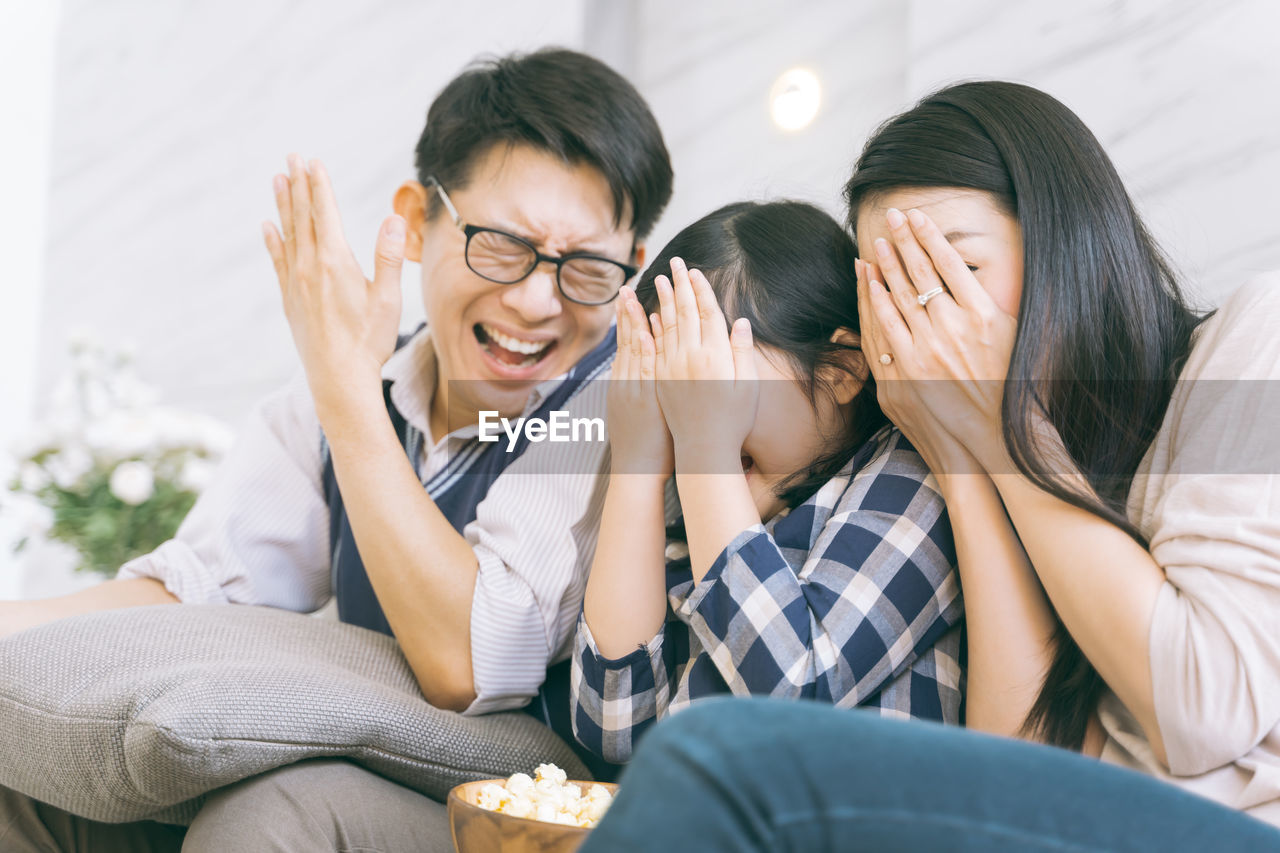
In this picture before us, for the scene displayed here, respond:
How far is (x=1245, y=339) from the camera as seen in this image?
0.76 meters

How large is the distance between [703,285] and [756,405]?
133mm

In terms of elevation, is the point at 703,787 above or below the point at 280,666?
above

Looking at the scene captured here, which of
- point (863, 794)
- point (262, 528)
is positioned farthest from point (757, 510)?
point (262, 528)

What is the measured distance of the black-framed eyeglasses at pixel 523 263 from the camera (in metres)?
1.21

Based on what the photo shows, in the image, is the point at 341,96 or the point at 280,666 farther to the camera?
the point at 341,96

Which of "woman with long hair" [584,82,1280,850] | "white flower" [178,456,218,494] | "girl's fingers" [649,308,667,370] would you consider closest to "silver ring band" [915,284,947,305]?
"woman with long hair" [584,82,1280,850]

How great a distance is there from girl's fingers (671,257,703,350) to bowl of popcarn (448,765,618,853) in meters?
0.42

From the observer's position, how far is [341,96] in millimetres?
2125

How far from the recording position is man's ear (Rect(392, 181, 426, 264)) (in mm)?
1356

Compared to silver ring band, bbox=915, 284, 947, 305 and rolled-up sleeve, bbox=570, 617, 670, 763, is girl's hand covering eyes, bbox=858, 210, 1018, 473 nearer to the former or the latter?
silver ring band, bbox=915, 284, 947, 305

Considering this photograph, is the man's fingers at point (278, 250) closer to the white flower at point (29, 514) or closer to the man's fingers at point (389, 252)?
the man's fingers at point (389, 252)

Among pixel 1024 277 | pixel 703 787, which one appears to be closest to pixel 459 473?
pixel 1024 277

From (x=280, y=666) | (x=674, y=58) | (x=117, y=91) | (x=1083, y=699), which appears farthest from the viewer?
(x=117, y=91)

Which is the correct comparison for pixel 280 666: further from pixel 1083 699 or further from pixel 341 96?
pixel 341 96
